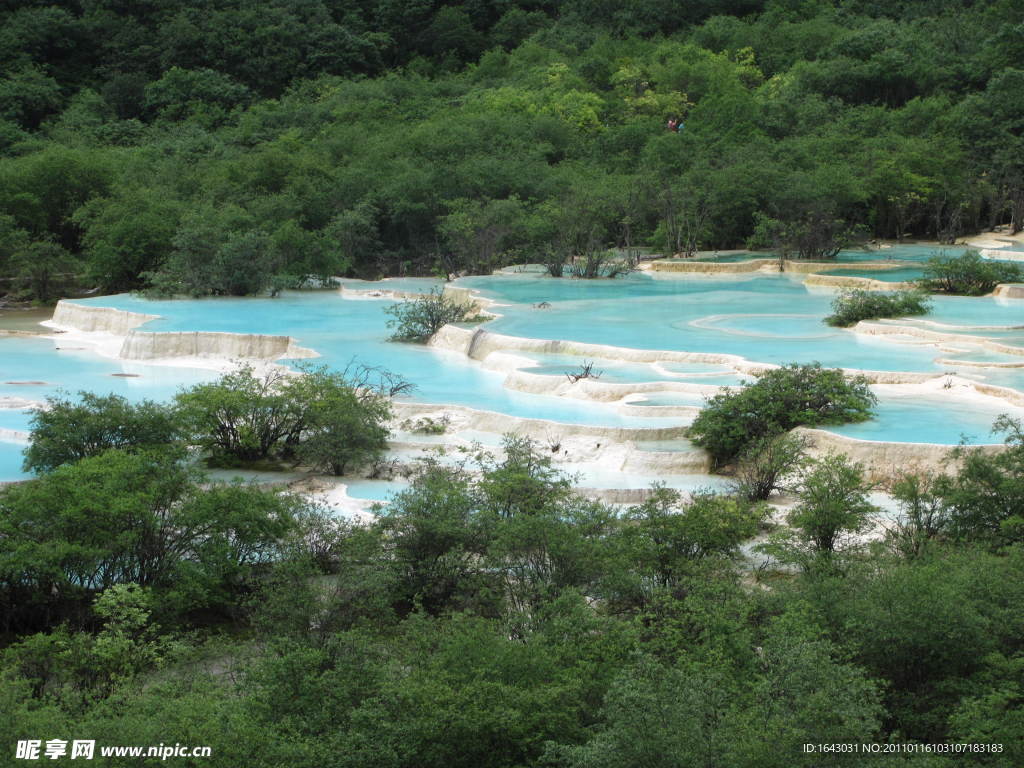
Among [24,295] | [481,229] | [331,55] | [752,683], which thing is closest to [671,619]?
[752,683]

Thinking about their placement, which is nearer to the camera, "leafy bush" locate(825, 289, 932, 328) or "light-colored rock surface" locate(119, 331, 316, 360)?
"light-colored rock surface" locate(119, 331, 316, 360)

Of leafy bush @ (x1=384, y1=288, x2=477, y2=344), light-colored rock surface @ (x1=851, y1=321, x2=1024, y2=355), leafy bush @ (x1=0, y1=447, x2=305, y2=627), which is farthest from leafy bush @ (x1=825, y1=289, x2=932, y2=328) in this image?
leafy bush @ (x1=0, y1=447, x2=305, y2=627)

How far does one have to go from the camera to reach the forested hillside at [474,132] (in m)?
31.1

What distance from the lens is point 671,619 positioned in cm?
928

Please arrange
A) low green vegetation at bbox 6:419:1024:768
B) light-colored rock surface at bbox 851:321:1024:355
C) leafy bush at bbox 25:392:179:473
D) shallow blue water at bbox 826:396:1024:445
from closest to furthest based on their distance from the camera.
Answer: low green vegetation at bbox 6:419:1024:768
leafy bush at bbox 25:392:179:473
shallow blue water at bbox 826:396:1024:445
light-colored rock surface at bbox 851:321:1024:355

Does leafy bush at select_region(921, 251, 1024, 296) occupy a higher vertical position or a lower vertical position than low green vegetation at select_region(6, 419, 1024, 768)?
higher

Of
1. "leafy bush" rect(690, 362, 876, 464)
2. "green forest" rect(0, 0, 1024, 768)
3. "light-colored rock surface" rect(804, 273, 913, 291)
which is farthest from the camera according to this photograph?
"light-colored rock surface" rect(804, 273, 913, 291)

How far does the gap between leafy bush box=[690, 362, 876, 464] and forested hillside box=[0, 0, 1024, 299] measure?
49.6 ft

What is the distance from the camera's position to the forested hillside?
31.1 meters

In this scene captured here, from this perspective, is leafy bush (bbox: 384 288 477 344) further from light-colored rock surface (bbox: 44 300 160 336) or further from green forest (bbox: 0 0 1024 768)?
light-colored rock surface (bbox: 44 300 160 336)

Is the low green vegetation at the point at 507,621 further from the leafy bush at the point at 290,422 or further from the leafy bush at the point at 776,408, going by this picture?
the leafy bush at the point at 776,408

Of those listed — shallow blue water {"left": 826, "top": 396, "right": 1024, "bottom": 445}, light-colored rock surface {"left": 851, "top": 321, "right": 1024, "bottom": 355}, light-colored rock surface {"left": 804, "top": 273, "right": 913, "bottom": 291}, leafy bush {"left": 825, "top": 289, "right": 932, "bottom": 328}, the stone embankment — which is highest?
light-colored rock surface {"left": 804, "top": 273, "right": 913, "bottom": 291}

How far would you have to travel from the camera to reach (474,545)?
37.0ft

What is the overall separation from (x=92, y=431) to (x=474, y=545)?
5.16 metres
